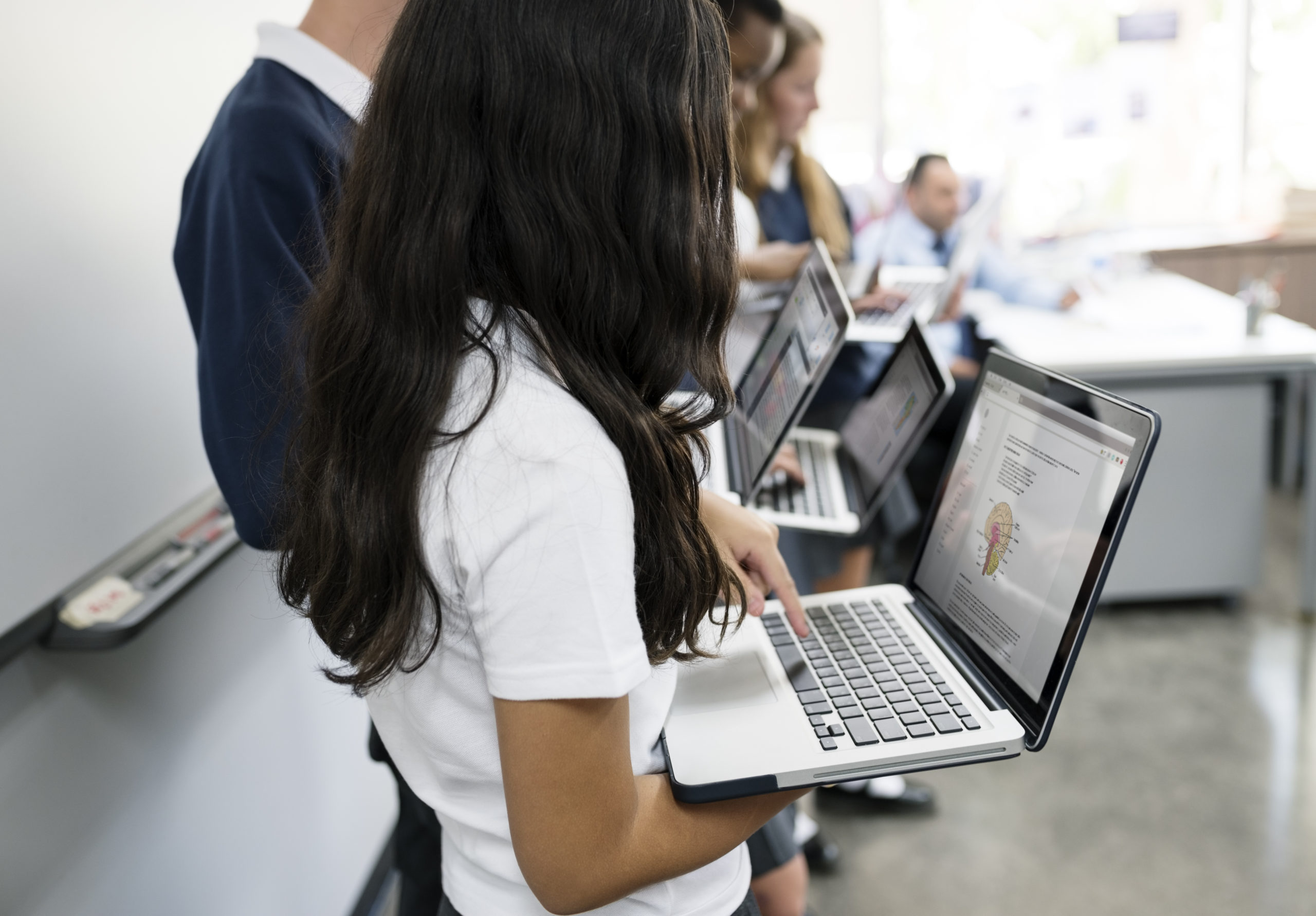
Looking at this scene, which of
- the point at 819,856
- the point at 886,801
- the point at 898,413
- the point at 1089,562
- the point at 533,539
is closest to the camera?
the point at 533,539

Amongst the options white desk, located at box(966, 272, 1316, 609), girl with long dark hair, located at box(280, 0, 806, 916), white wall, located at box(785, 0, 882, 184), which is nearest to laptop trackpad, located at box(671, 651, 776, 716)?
girl with long dark hair, located at box(280, 0, 806, 916)

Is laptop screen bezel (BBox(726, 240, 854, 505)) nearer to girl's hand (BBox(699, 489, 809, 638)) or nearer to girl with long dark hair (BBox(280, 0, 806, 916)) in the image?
girl's hand (BBox(699, 489, 809, 638))

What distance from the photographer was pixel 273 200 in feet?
2.99

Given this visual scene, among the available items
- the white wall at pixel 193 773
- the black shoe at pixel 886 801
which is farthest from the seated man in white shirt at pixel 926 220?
the white wall at pixel 193 773

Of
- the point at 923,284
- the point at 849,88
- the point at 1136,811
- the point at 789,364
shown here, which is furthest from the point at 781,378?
the point at 849,88

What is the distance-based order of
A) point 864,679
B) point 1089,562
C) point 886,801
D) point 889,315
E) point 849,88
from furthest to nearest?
point 849,88, point 886,801, point 889,315, point 864,679, point 1089,562

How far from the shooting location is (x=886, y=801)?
2.07 meters

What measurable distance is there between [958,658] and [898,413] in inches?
17.6

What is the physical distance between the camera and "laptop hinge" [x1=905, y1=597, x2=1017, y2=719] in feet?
2.46

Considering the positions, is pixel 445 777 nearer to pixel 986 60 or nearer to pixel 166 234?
pixel 166 234

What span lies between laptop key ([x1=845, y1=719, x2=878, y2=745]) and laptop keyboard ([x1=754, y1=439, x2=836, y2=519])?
1.59 feet

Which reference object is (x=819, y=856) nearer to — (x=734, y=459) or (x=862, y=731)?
(x=734, y=459)

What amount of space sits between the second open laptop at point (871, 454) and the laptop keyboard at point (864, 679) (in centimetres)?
26

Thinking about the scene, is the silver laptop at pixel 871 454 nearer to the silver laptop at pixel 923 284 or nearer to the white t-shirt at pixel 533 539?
the silver laptop at pixel 923 284
